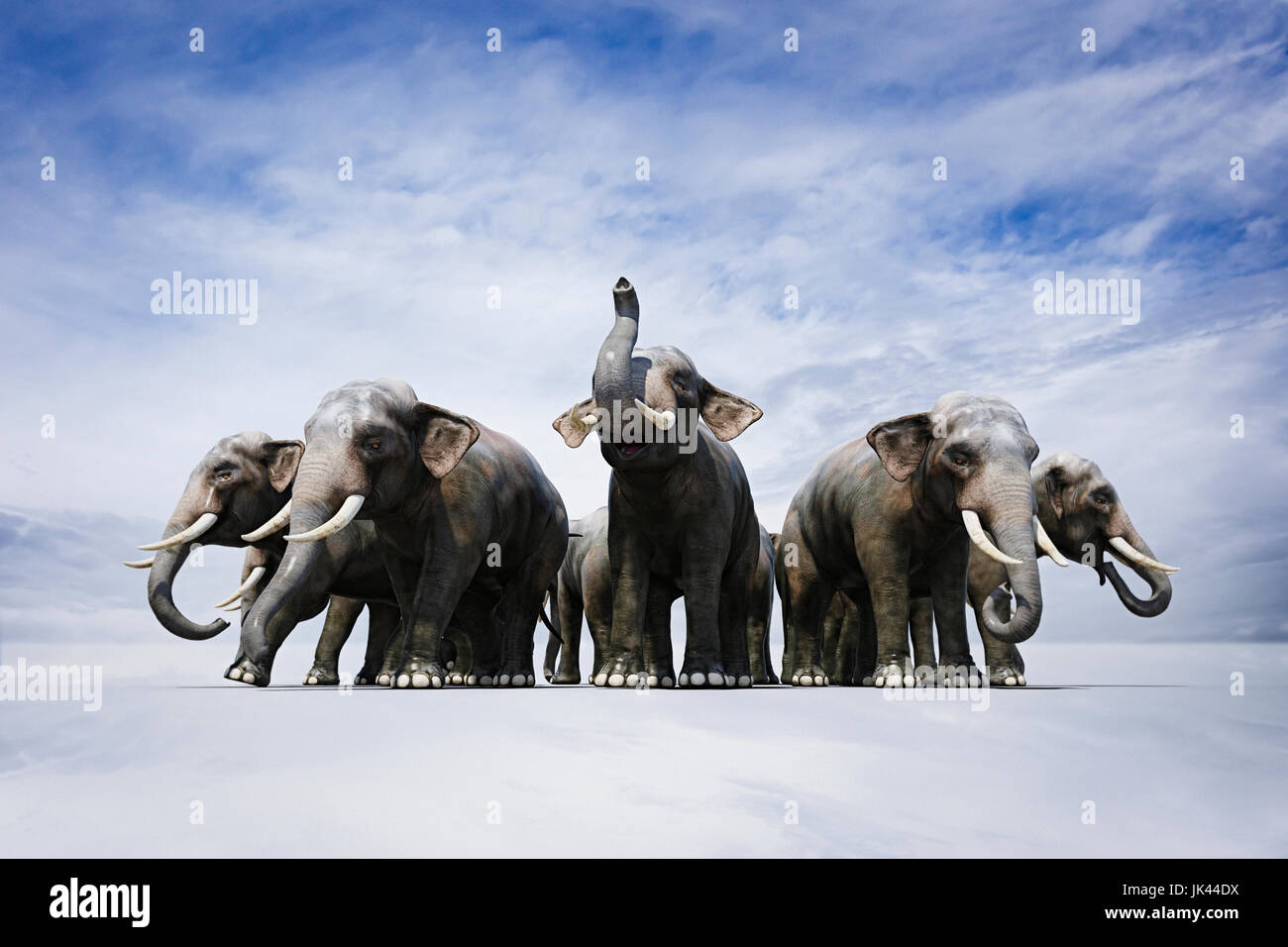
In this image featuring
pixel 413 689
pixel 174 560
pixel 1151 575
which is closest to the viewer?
pixel 413 689

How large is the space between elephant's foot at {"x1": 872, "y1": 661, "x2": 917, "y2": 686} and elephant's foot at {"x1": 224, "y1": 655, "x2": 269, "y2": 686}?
676cm

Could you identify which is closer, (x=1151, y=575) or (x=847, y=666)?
(x=1151, y=575)

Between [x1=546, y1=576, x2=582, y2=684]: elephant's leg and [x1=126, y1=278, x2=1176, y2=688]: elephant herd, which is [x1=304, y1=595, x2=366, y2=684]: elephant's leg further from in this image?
[x1=546, y1=576, x2=582, y2=684]: elephant's leg

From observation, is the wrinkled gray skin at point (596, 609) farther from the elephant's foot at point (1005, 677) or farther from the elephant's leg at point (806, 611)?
the elephant's foot at point (1005, 677)

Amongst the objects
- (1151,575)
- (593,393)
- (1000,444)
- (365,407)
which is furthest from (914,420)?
(365,407)

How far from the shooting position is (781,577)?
50.7 ft

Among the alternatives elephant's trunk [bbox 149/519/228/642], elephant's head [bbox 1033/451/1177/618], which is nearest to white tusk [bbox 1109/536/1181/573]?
elephant's head [bbox 1033/451/1177/618]

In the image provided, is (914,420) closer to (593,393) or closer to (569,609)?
(593,393)

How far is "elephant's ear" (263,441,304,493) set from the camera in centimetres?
1335

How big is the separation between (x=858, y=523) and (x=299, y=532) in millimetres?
5935

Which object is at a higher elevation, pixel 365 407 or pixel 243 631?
pixel 365 407

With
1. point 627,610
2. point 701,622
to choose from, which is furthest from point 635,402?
point 701,622

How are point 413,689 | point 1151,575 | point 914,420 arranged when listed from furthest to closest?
1. point 1151,575
2. point 914,420
3. point 413,689

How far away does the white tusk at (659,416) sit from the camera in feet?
35.4
